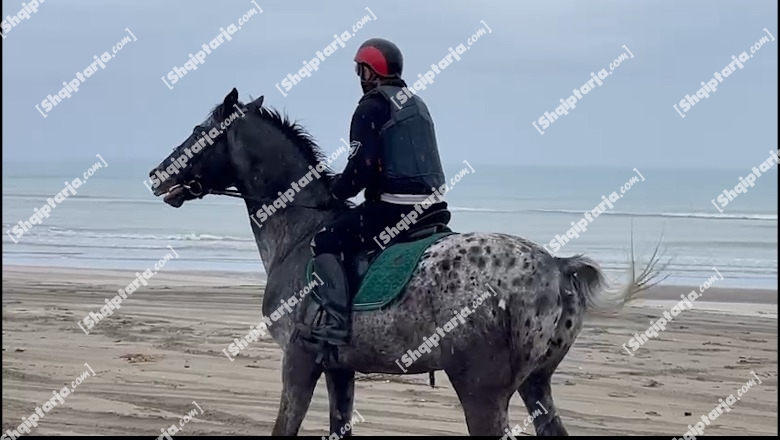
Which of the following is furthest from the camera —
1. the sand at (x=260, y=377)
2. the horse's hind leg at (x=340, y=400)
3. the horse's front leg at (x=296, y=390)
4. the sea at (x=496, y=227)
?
the sea at (x=496, y=227)

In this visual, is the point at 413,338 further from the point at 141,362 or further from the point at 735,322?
the point at 735,322

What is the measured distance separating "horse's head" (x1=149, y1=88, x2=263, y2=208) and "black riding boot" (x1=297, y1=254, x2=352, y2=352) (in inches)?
37.9

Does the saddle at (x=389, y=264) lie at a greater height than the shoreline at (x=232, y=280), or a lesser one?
greater

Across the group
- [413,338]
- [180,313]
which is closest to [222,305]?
[180,313]

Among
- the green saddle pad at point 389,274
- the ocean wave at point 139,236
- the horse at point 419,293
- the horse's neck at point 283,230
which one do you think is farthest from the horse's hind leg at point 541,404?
the ocean wave at point 139,236

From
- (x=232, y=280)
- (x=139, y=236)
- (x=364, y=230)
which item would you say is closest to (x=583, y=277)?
(x=364, y=230)

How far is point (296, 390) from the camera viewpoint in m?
5.71

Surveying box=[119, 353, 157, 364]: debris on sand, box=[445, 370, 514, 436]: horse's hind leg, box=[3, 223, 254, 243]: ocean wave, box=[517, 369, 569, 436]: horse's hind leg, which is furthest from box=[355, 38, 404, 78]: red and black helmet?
box=[3, 223, 254, 243]: ocean wave

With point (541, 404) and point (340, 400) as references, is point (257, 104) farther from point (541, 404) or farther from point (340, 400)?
point (541, 404)

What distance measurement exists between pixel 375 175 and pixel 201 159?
3.85 ft

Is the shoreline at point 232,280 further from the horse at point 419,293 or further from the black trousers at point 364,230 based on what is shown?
→ the black trousers at point 364,230

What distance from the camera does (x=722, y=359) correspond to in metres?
11.2

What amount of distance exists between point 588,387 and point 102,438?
437cm

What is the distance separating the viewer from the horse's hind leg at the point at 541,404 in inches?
221
